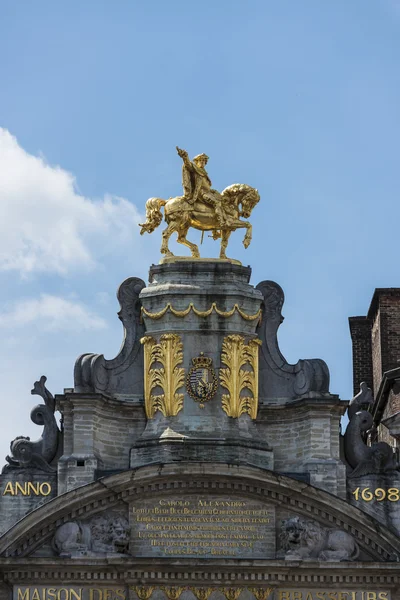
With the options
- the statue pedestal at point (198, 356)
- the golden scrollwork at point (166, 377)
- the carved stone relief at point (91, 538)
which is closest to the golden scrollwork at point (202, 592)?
the carved stone relief at point (91, 538)

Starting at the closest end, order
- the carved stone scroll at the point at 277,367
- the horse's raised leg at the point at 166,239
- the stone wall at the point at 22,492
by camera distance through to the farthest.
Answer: the stone wall at the point at 22,492, the carved stone scroll at the point at 277,367, the horse's raised leg at the point at 166,239

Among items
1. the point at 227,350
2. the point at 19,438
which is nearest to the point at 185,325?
the point at 227,350

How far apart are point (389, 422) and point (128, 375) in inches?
236

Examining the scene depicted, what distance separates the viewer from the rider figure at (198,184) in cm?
5231

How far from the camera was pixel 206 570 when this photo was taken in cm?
4906

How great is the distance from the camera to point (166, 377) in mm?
50969

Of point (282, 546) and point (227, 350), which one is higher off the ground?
point (227, 350)

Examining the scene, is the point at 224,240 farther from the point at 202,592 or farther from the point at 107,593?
the point at 107,593

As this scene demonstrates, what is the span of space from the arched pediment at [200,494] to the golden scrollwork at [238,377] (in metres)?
1.82

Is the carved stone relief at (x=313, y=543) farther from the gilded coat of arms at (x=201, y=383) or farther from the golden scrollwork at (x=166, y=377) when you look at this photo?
the golden scrollwork at (x=166, y=377)

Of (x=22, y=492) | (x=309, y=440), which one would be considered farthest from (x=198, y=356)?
(x=22, y=492)

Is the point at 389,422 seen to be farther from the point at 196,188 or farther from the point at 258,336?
the point at 196,188

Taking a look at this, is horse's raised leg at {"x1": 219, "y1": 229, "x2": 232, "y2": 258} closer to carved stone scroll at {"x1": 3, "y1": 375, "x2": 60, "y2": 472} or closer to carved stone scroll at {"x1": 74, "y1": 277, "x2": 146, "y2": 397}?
carved stone scroll at {"x1": 74, "y1": 277, "x2": 146, "y2": 397}

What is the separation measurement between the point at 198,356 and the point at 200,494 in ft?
10.6
